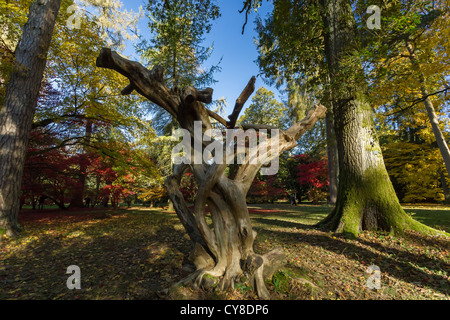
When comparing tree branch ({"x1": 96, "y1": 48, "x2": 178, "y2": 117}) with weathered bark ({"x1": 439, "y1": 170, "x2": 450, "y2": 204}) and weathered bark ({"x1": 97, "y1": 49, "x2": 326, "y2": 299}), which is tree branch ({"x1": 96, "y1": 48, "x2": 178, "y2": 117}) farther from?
weathered bark ({"x1": 439, "y1": 170, "x2": 450, "y2": 204})

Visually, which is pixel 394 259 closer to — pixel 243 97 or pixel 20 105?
pixel 243 97

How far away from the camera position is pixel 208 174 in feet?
8.50

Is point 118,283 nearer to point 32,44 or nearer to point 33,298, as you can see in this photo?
point 33,298

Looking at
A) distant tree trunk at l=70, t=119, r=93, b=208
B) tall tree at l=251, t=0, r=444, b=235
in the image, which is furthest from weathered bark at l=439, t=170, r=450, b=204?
distant tree trunk at l=70, t=119, r=93, b=208

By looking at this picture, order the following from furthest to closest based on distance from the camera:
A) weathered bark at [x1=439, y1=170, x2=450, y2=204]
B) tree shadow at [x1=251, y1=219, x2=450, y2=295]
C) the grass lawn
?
weathered bark at [x1=439, y1=170, x2=450, y2=204]
tree shadow at [x1=251, y1=219, x2=450, y2=295]
the grass lawn

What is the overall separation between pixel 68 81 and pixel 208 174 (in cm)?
708

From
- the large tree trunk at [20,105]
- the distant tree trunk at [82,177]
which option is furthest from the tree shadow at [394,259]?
the distant tree trunk at [82,177]

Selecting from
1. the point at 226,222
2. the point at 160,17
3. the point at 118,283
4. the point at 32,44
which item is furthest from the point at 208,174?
the point at 32,44

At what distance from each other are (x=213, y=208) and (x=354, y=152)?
13.9 ft

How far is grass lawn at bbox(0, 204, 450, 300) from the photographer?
7.93 feet

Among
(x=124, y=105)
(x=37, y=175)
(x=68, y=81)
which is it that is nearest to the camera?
(x=68, y=81)

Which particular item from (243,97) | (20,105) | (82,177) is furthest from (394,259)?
(82,177)

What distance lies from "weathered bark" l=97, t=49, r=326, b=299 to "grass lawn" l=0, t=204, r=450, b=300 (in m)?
0.21

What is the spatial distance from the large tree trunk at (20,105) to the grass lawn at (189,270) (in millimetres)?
1023
